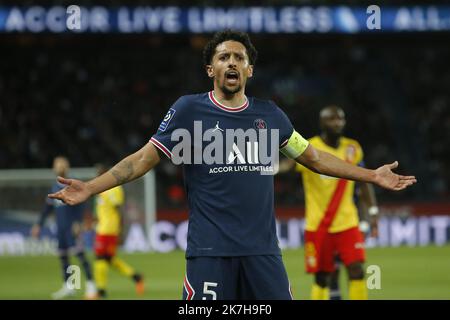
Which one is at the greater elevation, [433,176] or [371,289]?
[433,176]

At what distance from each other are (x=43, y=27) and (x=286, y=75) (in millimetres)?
9547

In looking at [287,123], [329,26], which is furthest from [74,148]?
[287,123]

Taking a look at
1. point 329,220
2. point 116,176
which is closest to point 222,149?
point 116,176

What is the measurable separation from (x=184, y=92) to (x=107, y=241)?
14182mm

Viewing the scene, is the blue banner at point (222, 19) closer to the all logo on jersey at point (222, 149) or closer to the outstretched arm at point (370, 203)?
the outstretched arm at point (370, 203)

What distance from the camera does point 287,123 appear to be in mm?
5504

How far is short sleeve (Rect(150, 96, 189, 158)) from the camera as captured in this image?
5297 millimetres

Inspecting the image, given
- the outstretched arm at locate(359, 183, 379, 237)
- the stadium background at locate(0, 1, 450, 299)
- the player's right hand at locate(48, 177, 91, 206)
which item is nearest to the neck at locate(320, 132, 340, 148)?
the outstretched arm at locate(359, 183, 379, 237)

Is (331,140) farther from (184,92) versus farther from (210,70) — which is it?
(184,92)

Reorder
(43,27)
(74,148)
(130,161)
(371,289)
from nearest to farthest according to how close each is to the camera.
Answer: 1. (130,161)
2. (371,289)
3. (43,27)
4. (74,148)

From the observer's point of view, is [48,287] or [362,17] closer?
[48,287]

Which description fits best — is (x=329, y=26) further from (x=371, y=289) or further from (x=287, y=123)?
(x=287, y=123)

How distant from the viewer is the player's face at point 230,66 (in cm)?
531

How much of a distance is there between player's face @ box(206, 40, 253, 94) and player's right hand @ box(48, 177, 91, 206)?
926 millimetres
